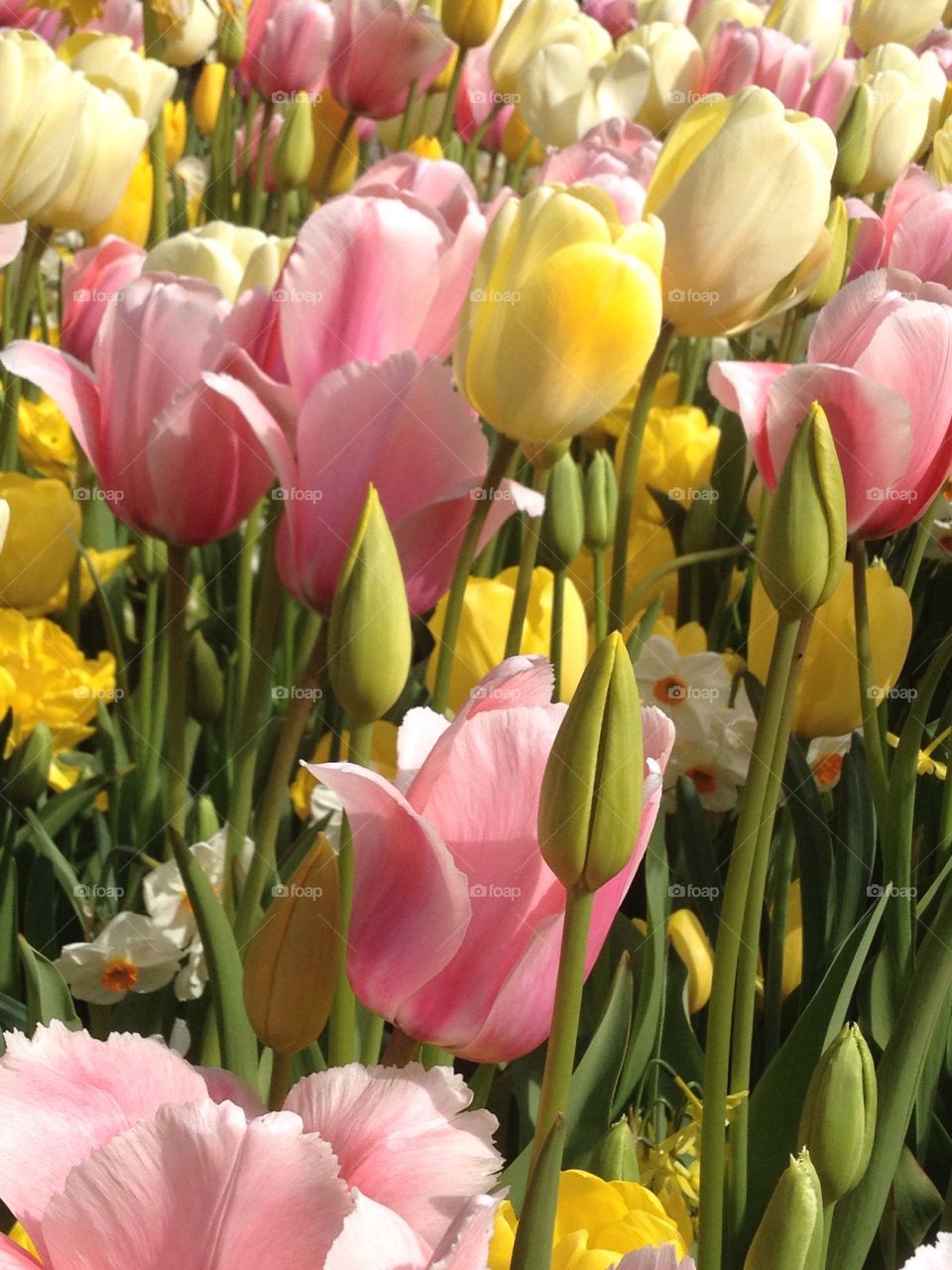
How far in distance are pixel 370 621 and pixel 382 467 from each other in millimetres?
179

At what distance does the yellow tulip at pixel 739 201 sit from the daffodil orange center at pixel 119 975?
0.44 meters

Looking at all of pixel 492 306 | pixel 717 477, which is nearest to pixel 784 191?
pixel 492 306

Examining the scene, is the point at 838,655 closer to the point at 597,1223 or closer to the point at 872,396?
the point at 872,396

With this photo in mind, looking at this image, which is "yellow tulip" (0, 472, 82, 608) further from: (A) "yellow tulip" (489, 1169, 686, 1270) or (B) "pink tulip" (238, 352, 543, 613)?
(A) "yellow tulip" (489, 1169, 686, 1270)

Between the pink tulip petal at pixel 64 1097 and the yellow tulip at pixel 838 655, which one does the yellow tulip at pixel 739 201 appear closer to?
the yellow tulip at pixel 838 655

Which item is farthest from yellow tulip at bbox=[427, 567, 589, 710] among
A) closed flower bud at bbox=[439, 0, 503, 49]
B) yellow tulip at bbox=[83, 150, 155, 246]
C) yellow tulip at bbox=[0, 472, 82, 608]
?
closed flower bud at bbox=[439, 0, 503, 49]

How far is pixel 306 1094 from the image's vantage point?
318 millimetres

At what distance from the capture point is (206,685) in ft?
3.28

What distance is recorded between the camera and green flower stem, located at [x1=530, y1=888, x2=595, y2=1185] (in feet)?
1.23

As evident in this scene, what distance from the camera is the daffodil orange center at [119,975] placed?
2.53 ft

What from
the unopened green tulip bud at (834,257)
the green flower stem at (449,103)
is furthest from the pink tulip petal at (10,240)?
the green flower stem at (449,103)

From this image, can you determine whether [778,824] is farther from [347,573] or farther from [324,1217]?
[324,1217]

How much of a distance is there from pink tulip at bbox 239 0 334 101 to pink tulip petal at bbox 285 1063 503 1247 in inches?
62.5

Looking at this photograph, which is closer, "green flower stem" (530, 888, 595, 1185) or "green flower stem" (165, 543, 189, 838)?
"green flower stem" (530, 888, 595, 1185)
